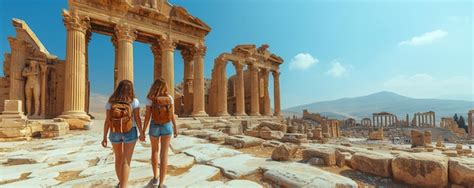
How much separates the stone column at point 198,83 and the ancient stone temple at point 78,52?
29 centimetres

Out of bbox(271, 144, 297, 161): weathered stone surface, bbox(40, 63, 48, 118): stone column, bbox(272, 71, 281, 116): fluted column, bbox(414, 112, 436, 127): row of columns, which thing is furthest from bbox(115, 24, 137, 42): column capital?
bbox(414, 112, 436, 127): row of columns

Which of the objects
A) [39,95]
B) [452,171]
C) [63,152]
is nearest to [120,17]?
[39,95]

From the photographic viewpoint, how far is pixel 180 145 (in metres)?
6.11

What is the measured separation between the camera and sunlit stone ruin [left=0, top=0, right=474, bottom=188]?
3254 mm

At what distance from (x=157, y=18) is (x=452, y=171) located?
16.4m

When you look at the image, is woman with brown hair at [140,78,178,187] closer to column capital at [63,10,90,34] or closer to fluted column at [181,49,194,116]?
column capital at [63,10,90,34]

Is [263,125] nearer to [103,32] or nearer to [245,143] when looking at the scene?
[245,143]

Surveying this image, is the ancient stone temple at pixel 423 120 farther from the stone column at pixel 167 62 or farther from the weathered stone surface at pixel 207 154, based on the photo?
the weathered stone surface at pixel 207 154

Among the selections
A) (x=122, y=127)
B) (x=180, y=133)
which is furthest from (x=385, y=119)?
(x=122, y=127)

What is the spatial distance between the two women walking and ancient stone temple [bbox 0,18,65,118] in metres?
13.6

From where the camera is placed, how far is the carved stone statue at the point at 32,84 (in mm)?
12273

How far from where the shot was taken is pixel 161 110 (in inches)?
120

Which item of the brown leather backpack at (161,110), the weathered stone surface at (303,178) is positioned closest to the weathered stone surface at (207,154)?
the weathered stone surface at (303,178)

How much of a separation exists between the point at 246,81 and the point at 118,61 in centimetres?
1716
